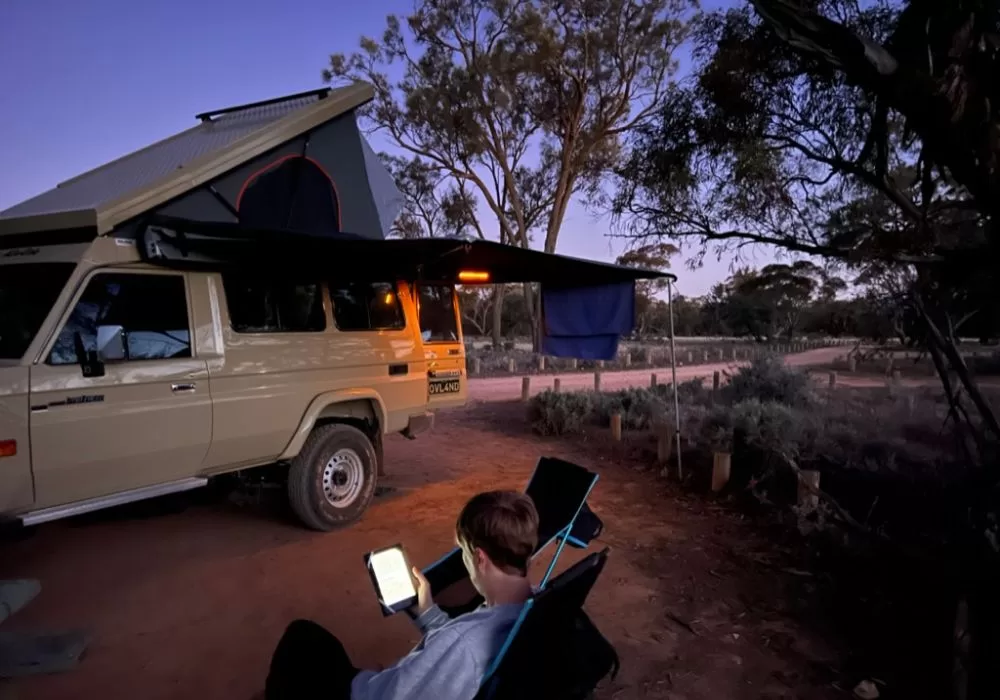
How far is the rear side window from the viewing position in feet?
Result: 24.2

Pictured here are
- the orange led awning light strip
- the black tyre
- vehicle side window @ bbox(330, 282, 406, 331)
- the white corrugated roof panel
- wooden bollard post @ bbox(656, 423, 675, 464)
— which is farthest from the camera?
wooden bollard post @ bbox(656, 423, 675, 464)

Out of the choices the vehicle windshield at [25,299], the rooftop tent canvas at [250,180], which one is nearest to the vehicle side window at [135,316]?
the vehicle windshield at [25,299]

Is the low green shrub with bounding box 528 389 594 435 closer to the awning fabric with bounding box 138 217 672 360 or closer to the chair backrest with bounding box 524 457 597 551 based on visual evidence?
the awning fabric with bounding box 138 217 672 360

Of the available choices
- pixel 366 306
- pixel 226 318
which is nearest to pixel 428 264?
pixel 366 306

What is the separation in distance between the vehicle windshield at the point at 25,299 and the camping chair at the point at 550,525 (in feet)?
9.95

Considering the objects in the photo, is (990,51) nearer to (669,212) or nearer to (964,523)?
(964,523)

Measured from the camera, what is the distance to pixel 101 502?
438 centimetres

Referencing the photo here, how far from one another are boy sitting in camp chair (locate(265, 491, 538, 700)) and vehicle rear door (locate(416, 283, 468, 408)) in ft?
15.7

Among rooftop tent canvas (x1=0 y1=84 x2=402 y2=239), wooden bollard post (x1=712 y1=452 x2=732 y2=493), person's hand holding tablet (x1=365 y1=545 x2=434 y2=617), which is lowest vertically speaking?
wooden bollard post (x1=712 y1=452 x2=732 y2=493)

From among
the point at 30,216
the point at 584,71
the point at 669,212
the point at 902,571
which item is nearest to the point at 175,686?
the point at 30,216

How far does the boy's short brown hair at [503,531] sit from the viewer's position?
2197 mm

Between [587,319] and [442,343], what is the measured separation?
184 cm

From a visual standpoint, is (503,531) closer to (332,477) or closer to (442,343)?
(332,477)

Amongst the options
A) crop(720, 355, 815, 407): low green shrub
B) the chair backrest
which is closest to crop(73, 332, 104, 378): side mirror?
the chair backrest
